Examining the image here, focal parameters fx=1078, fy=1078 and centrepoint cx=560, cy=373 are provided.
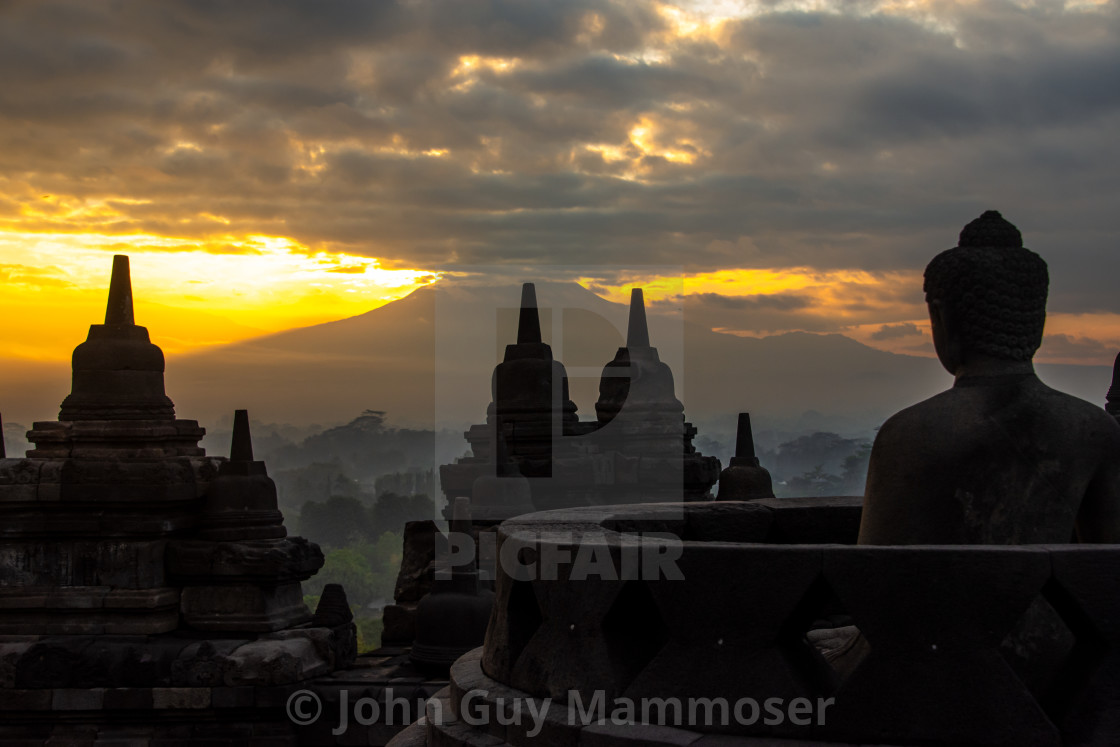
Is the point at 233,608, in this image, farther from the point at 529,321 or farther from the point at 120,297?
the point at 529,321

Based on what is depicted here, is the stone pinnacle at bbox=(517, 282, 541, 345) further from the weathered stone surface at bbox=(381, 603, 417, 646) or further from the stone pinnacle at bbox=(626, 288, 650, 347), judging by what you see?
the weathered stone surface at bbox=(381, 603, 417, 646)

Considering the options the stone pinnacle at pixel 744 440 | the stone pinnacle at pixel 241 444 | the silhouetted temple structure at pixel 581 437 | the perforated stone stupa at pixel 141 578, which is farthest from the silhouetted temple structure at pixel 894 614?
the stone pinnacle at pixel 744 440

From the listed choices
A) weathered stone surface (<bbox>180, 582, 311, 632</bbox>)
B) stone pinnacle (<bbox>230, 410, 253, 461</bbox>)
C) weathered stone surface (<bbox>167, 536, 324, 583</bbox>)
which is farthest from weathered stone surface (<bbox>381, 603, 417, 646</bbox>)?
stone pinnacle (<bbox>230, 410, 253, 461</bbox>)

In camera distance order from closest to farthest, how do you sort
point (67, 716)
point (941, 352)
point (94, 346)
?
point (941, 352) < point (67, 716) < point (94, 346)

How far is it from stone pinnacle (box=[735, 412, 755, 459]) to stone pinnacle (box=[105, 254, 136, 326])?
8866 millimetres

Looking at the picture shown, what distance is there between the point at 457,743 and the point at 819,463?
3251 cm

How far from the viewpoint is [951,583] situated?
123 inches

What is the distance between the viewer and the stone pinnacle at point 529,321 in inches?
552

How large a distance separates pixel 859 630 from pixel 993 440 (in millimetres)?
900

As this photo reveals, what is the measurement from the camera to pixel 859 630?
10.7ft

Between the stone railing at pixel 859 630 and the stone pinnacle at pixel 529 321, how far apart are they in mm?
10263

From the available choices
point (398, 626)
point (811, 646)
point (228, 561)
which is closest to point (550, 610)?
point (811, 646)

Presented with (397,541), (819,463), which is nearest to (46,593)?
(819,463)

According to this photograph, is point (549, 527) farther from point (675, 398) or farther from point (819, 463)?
point (819, 463)
